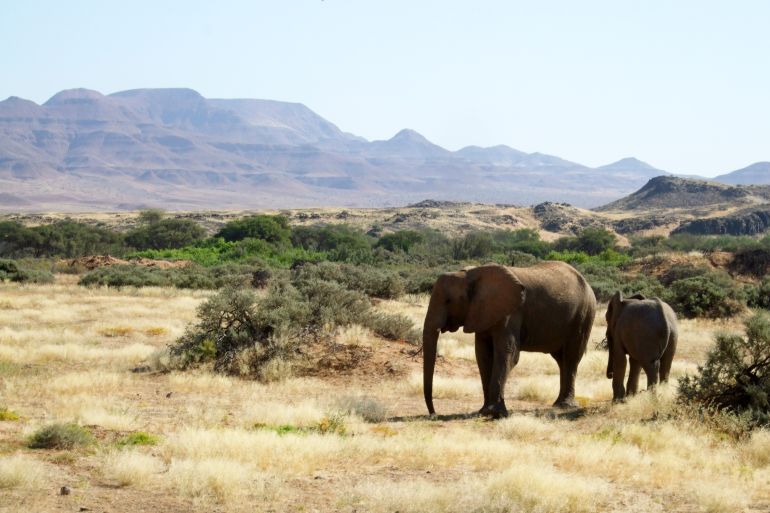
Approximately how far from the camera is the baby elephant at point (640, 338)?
1298cm

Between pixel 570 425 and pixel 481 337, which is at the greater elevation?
pixel 481 337

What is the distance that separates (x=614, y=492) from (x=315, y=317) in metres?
11.2

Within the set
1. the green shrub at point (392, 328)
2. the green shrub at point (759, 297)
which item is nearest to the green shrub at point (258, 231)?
the green shrub at point (759, 297)

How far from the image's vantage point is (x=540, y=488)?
8.11 m

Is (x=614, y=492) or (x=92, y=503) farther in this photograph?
(x=614, y=492)

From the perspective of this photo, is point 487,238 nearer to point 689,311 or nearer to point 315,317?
point 689,311

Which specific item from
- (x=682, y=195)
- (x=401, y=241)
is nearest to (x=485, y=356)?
(x=401, y=241)

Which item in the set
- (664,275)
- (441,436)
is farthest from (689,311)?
(441,436)

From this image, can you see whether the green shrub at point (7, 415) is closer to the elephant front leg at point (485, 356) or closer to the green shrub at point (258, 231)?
the elephant front leg at point (485, 356)

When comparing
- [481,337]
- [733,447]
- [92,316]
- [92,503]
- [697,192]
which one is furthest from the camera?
[697,192]

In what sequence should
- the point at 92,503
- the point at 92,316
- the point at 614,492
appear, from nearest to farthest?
the point at 92,503 < the point at 614,492 < the point at 92,316

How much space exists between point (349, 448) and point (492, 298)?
3.73 metres

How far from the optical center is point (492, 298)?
510 inches

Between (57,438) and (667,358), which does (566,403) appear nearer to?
(667,358)
